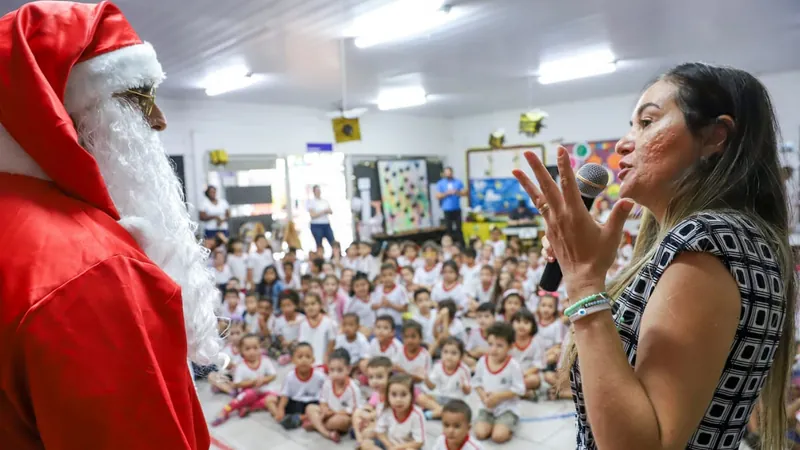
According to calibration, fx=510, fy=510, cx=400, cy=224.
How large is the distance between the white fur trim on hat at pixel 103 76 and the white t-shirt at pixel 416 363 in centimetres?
288

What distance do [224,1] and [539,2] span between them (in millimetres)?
2302

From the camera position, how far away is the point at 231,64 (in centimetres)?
562

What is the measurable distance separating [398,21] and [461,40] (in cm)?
95

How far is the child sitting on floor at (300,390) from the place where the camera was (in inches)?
132

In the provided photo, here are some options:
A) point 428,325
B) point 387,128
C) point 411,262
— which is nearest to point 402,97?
point 387,128

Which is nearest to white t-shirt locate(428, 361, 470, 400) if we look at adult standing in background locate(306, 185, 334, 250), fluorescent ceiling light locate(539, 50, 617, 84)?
fluorescent ceiling light locate(539, 50, 617, 84)

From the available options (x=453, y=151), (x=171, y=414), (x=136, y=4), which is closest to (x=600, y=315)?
(x=171, y=414)

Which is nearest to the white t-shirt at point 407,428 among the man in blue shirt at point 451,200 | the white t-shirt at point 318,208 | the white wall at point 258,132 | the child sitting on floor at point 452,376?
the child sitting on floor at point 452,376

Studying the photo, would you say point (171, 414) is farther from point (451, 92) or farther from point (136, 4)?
point (451, 92)

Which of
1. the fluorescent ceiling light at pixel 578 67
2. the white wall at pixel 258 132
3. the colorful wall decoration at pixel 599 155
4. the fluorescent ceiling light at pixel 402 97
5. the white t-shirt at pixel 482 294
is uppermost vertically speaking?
the fluorescent ceiling light at pixel 402 97

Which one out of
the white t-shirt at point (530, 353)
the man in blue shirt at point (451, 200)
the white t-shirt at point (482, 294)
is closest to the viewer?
the white t-shirt at point (530, 353)

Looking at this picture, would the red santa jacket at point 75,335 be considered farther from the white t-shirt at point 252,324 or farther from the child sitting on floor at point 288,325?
the white t-shirt at point 252,324

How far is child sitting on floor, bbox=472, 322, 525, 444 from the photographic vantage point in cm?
302

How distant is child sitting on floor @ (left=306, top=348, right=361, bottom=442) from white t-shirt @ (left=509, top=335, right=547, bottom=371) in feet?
4.00
